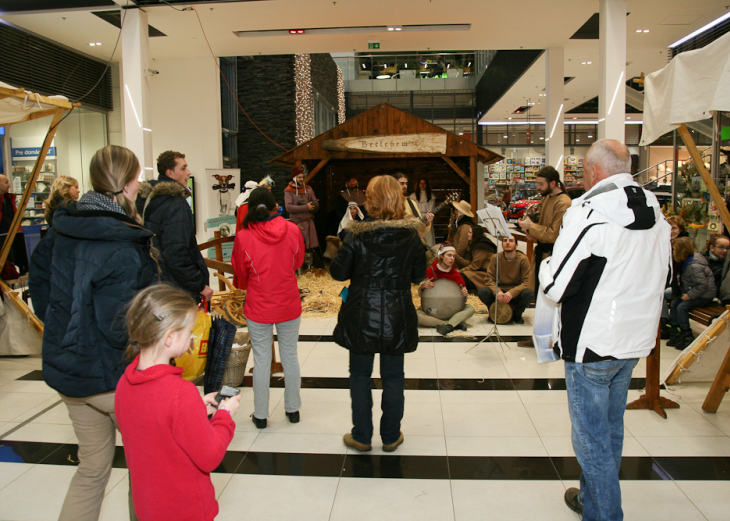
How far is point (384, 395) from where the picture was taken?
309 centimetres

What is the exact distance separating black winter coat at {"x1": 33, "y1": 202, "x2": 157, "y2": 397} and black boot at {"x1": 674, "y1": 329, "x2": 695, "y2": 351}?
502 centimetres

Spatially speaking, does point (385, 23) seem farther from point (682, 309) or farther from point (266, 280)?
point (266, 280)

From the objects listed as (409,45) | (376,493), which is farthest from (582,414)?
(409,45)

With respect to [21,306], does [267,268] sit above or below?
above

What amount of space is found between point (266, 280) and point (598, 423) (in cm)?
205

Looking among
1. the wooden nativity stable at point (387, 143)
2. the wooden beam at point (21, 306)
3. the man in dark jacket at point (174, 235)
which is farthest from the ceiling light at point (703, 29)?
the wooden beam at point (21, 306)

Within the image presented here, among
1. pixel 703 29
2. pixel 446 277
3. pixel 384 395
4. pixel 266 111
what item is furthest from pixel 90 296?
pixel 266 111

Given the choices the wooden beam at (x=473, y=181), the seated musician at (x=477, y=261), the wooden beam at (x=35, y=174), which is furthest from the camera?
the wooden beam at (x=473, y=181)

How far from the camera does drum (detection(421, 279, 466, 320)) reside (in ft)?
19.5

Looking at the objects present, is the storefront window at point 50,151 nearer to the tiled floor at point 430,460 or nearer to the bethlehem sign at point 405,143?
the bethlehem sign at point 405,143

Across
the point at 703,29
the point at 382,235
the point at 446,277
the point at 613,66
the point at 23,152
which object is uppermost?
the point at 703,29

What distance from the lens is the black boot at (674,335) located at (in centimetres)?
517

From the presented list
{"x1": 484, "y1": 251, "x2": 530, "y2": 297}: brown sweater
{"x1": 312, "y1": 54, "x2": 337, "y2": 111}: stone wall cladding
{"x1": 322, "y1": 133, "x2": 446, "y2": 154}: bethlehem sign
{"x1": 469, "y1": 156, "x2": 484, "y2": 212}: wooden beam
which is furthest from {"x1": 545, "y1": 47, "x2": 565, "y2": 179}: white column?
{"x1": 312, "y1": 54, "x2": 337, "y2": 111}: stone wall cladding

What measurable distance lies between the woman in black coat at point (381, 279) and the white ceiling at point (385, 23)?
18.7ft
